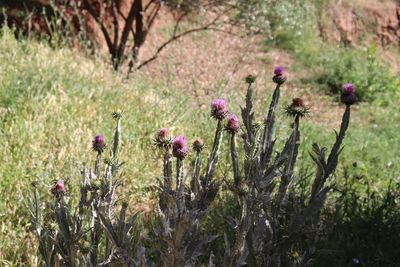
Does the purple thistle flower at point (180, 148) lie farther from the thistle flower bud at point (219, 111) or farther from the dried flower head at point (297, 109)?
the dried flower head at point (297, 109)

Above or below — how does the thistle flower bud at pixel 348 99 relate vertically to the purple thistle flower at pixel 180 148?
above

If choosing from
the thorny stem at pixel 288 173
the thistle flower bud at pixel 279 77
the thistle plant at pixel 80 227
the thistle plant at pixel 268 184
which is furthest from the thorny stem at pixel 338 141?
the thistle plant at pixel 80 227

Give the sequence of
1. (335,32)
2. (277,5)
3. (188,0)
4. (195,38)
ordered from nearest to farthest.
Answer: (277,5) → (188,0) → (195,38) → (335,32)

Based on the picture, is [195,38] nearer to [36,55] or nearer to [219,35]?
[219,35]

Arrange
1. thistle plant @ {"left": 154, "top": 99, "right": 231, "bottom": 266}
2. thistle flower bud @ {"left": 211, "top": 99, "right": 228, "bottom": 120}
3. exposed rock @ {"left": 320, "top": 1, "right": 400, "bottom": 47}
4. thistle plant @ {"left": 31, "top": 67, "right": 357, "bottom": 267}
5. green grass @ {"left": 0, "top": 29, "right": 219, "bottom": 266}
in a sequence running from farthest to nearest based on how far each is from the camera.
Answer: exposed rock @ {"left": 320, "top": 1, "right": 400, "bottom": 47}
green grass @ {"left": 0, "top": 29, "right": 219, "bottom": 266}
thistle flower bud @ {"left": 211, "top": 99, "right": 228, "bottom": 120}
thistle plant @ {"left": 31, "top": 67, "right": 357, "bottom": 267}
thistle plant @ {"left": 154, "top": 99, "right": 231, "bottom": 266}

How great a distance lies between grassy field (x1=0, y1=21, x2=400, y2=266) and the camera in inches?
157

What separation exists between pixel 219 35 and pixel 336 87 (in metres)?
2.93

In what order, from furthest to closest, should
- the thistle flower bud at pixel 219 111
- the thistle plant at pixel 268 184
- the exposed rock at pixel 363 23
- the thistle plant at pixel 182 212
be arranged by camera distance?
1. the exposed rock at pixel 363 23
2. the thistle flower bud at pixel 219 111
3. the thistle plant at pixel 268 184
4. the thistle plant at pixel 182 212

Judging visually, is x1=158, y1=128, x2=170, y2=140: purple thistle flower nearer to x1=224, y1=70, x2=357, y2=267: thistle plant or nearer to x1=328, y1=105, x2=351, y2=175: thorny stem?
x1=224, y1=70, x2=357, y2=267: thistle plant

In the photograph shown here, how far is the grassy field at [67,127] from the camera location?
3988mm

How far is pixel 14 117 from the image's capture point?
488 cm

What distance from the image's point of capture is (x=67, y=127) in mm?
5031

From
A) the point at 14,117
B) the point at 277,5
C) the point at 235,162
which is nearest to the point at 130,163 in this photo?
the point at 14,117

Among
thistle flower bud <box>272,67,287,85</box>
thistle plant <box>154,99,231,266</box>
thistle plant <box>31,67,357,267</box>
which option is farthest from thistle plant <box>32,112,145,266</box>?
thistle flower bud <box>272,67,287,85</box>
